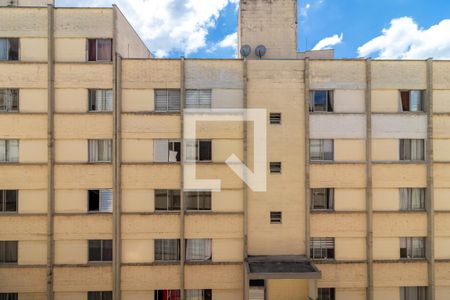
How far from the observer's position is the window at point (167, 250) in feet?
57.8

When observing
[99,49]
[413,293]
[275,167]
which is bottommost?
[413,293]

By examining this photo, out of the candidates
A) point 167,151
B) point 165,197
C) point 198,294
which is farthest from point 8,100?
point 198,294

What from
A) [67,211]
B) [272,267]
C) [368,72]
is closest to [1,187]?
[67,211]

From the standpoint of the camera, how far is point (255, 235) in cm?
1766

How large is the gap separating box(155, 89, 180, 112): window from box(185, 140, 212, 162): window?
2.48 meters

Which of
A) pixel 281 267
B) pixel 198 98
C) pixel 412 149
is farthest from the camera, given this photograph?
pixel 412 149

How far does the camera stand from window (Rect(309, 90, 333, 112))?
1814cm

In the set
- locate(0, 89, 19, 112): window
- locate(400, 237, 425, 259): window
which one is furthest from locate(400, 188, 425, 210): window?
locate(0, 89, 19, 112): window

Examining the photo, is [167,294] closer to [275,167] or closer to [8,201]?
[275,167]

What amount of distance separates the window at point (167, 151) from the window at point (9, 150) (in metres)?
8.74

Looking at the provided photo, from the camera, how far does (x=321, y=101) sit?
18.2 metres

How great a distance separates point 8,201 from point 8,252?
3228 mm

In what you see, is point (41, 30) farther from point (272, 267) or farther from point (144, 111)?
point (272, 267)

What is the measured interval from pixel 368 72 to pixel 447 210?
1052 cm
